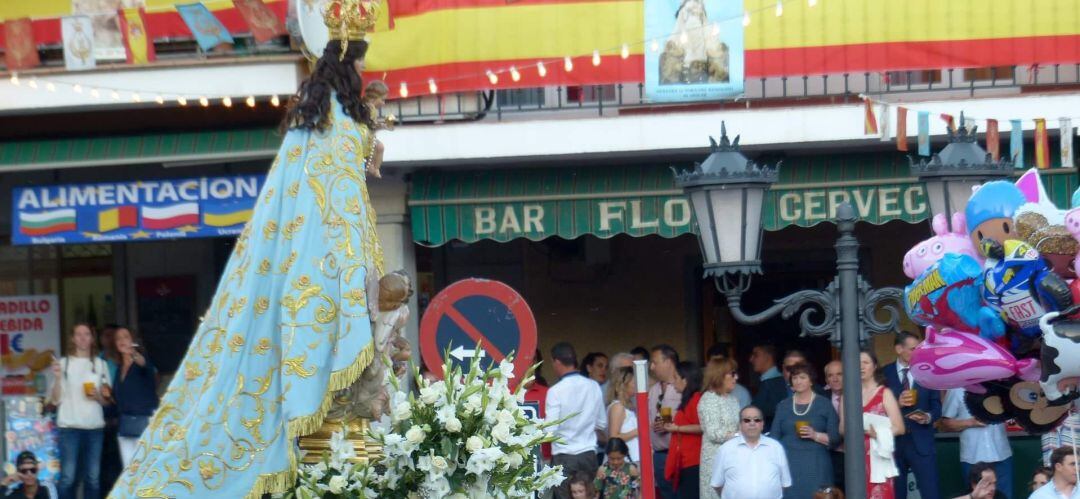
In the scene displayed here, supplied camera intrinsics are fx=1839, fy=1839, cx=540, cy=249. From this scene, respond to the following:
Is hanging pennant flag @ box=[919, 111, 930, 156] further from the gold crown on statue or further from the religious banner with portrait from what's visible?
the gold crown on statue

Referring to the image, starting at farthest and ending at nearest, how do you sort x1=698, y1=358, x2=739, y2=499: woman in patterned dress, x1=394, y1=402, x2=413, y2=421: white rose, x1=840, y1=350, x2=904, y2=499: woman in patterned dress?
x1=698, y1=358, x2=739, y2=499: woman in patterned dress → x1=840, y1=350, x2=904, y2=499: woman in patterned dress → x1=394, y1=402, x2=413, y2=421: white rose

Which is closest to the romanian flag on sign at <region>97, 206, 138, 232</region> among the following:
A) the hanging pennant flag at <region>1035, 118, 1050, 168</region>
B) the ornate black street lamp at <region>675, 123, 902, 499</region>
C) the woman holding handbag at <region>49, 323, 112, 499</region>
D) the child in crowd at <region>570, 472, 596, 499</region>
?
the woman holding handbag at <region>49, 323, 112, 499</region>

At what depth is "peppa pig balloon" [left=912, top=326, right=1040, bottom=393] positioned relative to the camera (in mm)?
7266

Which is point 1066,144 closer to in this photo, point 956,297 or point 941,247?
point 941,247

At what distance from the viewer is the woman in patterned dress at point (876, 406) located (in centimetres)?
1155

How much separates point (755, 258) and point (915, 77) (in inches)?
273

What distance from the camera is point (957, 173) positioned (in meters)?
8.17

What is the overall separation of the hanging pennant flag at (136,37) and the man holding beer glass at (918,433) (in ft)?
21.3

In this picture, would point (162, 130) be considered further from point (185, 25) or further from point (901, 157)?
point (901, 157)

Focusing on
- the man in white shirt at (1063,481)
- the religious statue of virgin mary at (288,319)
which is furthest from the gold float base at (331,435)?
the man in white shirt at (1063,481)

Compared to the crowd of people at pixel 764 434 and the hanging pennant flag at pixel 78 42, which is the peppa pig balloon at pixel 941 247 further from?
the hanging pennant flag at pixel 78 42

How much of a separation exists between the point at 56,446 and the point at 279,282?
22.1 ft

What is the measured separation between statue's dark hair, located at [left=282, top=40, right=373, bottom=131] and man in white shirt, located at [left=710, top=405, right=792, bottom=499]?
14.2 feet

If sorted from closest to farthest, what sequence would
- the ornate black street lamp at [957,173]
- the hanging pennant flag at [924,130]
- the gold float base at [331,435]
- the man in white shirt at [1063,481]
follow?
the gold float base at [331,435] → the ornate black street lamp at [957,173] → the man in white shirt at [1063,481] → the hanging pennant flag at [924,130]
